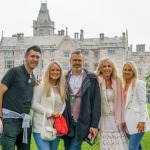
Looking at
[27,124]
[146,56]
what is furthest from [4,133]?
[146,56]

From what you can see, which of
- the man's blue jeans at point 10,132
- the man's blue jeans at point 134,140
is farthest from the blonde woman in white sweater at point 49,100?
the man's blue jeans at point 134,140

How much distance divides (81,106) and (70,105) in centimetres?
16

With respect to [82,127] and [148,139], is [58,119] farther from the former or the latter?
[148,139]

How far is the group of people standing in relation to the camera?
5859mm

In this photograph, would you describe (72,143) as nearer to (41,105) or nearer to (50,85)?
(41,105)

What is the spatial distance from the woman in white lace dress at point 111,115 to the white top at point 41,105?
0.64 meters

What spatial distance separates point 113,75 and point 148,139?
6.83 m

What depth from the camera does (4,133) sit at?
5.80 m

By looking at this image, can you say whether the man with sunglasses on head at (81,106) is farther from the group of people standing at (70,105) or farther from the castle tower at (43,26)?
the castle tower at (43,26)

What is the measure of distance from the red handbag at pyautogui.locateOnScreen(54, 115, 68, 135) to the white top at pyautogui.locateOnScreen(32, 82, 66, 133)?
0.08m

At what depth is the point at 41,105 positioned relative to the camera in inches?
238

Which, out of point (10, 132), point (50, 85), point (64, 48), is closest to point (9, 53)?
point (64, 48)

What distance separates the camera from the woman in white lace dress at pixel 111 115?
6.18m

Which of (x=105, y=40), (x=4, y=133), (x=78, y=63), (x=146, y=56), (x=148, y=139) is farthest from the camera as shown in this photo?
(x=146, y=56)
